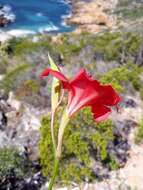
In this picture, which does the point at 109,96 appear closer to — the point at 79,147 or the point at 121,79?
the point at 79,147

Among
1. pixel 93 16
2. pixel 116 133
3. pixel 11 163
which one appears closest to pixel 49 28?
pixel 93 16

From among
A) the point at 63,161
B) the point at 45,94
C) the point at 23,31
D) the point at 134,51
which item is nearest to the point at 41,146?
the point at 63,161

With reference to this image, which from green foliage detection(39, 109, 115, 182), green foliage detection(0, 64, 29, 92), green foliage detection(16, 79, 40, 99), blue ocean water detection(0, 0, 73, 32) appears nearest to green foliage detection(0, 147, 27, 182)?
green foliage detection(39, 109, 115, 182)

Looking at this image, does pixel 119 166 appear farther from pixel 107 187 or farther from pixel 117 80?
pixel 117 80

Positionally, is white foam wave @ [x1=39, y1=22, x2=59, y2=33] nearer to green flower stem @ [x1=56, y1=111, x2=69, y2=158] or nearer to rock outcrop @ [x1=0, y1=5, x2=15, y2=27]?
rock outcrop @ [x1=0, y1=5, x2=15, y2=27]

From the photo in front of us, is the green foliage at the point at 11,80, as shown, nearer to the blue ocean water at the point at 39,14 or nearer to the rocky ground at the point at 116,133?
the rocky ground at the point at 116,133
